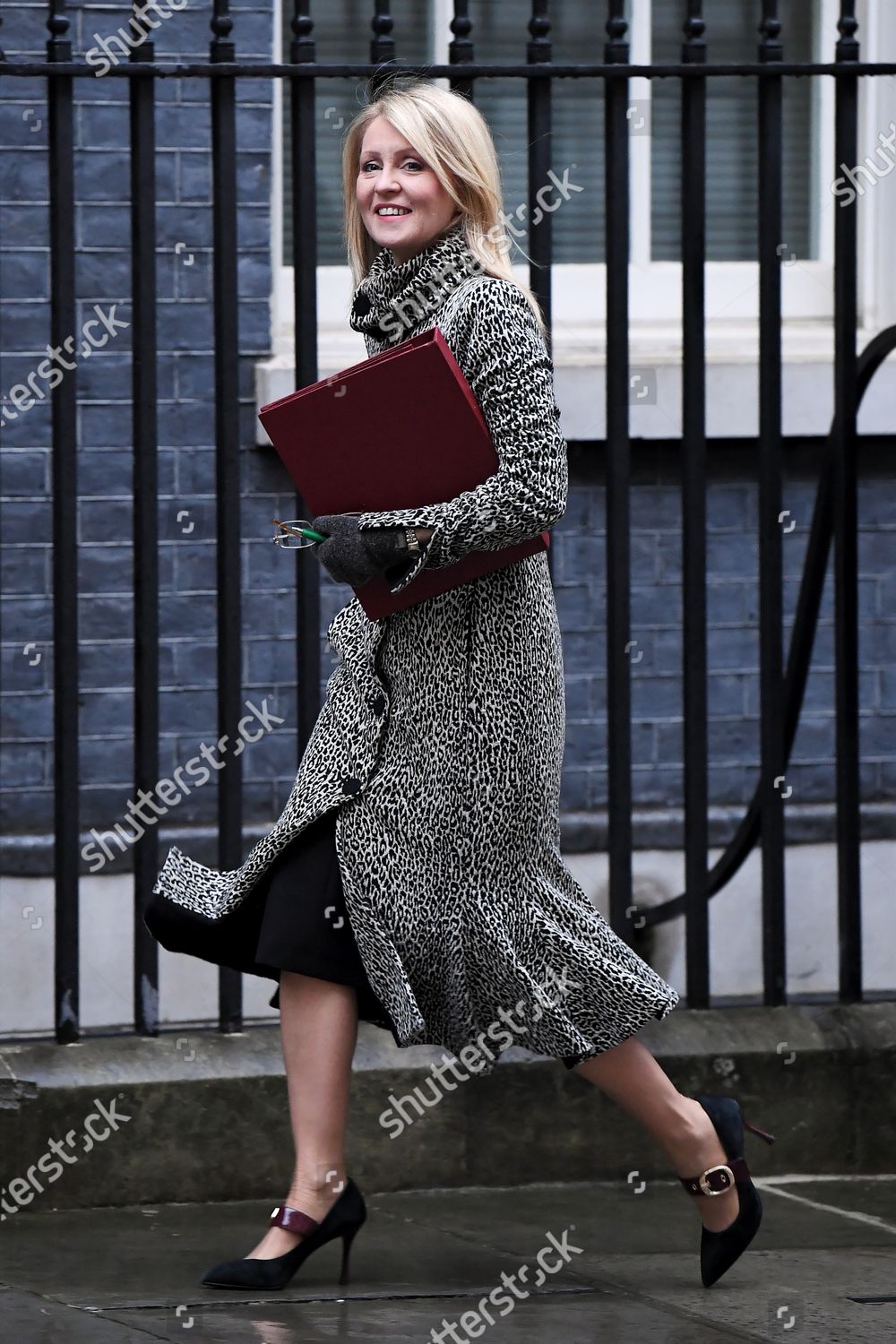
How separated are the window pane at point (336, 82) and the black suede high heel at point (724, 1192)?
3277 mm

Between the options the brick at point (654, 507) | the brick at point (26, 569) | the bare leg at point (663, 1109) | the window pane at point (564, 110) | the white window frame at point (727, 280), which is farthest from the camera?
the window pane at point (564, 110)

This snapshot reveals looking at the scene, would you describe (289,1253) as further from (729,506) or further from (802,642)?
(729,506)

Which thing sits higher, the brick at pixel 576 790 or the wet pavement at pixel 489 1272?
the brick at pixel 576 790

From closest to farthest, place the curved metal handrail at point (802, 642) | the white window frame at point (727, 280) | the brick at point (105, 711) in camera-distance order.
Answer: the curved metal handrail at point (802, 642)
the brick at point (105, 711)
the white window frame at point (727, 280)

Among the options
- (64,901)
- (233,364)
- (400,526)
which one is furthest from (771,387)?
(64,901)

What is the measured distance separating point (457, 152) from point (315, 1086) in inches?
62.6

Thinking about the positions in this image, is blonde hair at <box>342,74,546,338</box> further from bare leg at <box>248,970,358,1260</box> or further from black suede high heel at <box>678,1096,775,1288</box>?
black suede high heel at <box>678,1096,775,1288</box>

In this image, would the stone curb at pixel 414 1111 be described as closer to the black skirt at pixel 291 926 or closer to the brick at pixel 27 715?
the black skirt at pixel 291 926

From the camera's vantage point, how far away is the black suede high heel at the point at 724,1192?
390 cm

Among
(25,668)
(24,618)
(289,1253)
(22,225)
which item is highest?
(22,225)

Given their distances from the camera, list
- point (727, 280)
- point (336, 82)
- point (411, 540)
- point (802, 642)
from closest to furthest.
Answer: point (411, 540), point (802, 642), point (336, 82), point (727, 280)

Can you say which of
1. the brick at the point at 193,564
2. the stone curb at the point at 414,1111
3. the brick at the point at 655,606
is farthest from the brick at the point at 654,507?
the stone curb at the point at 414,1111

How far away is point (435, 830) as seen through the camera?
3797 mm

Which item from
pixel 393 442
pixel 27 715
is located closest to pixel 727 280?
pixel 27 715
